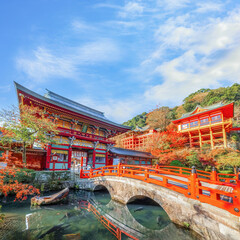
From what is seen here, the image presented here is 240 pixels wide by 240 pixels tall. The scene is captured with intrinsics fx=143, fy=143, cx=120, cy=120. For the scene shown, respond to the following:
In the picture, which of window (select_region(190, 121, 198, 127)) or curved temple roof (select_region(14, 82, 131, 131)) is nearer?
curved temple roof (select_region(14, 82, 131, 131))

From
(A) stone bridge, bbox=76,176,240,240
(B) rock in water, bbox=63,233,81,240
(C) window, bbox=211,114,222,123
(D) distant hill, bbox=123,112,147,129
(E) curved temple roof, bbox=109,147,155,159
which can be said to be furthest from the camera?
(D) distant hill, bbox=123,112,147,129

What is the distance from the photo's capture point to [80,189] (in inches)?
531

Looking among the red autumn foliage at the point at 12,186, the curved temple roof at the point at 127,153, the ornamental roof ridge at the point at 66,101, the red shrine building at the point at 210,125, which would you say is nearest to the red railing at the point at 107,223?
the red autumn foliage at the point at 12,186

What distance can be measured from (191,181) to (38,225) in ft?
22.8

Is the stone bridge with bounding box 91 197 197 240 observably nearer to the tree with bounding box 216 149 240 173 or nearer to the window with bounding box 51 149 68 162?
the window with bounding box 51 149 68 162

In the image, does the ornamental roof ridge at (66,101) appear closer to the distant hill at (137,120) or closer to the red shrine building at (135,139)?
the red shrine building at (135,139)

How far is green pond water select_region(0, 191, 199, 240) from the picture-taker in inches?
224

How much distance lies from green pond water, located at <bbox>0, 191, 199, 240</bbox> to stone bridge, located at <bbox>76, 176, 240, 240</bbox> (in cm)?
45

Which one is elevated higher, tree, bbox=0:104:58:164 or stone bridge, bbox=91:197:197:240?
tree, bbox=0:104:58:164

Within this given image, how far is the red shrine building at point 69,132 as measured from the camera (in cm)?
1333

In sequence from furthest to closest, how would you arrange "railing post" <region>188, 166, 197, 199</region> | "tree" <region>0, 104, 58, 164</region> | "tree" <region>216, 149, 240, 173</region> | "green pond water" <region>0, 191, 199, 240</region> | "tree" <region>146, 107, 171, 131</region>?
1. "tree" <region>146, 107, 171, 131</region>
2. "tree" <region>216, 149, 240, 173</region>
3. "tree" <region>0, 104, 58, 164</region>
4. "railing post" <region>188, 166, 197, 199</region>
5. "green pond water" <region>0, 191, 199, 240</region>

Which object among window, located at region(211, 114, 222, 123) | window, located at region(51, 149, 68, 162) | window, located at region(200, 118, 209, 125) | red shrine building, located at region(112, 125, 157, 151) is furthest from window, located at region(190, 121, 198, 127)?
window, located at region(51, 149, 68, 162)

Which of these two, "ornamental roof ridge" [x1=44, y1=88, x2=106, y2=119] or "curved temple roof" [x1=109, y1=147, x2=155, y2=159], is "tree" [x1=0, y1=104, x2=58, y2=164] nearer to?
"ornamental roof ridge" [x1=44, y1=88, x2=106, y2=119]

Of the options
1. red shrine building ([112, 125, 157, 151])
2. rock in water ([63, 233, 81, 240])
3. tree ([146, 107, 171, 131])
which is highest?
tree ([146, 107, 171, 131])
